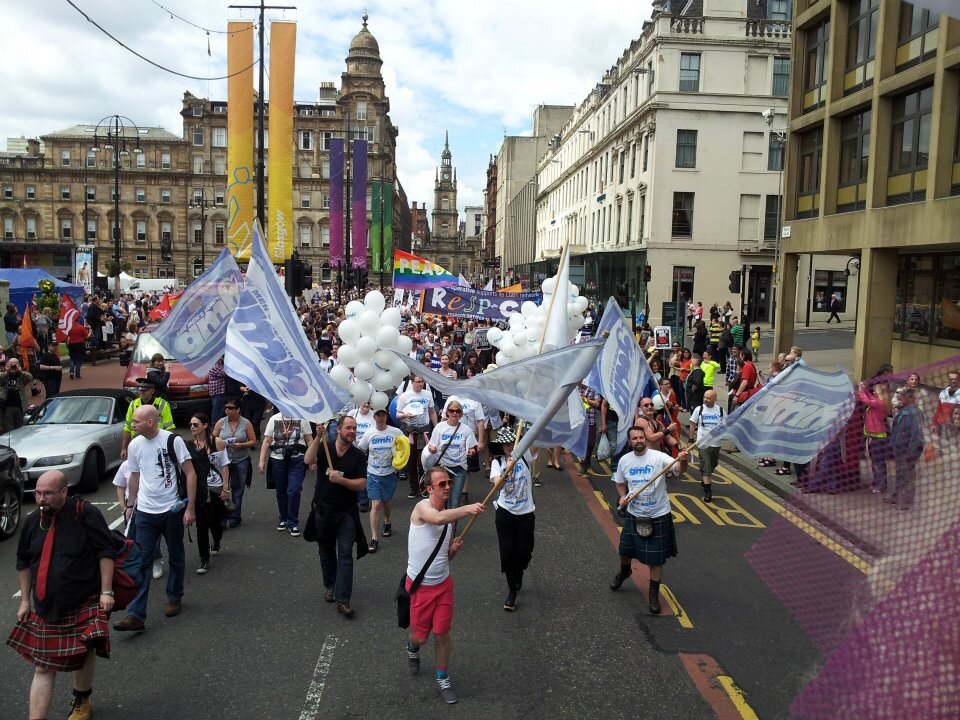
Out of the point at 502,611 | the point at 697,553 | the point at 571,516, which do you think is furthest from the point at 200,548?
the point at 697,553

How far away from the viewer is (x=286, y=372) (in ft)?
24.0

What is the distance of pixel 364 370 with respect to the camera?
1003 cm

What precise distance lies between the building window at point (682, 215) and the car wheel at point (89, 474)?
1347 inches

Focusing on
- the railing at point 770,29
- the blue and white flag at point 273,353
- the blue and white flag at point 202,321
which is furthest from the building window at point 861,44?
the railing at point 770,29

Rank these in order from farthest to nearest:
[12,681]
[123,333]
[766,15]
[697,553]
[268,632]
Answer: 1. [766,15]
2. [123,333]
3. [697,553]
4. [268,632]
5. [12,681]

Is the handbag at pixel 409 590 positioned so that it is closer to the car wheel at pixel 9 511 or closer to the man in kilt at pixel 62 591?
the man in kilt at pixel 62 591

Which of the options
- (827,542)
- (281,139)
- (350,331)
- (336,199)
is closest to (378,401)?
(350,331)

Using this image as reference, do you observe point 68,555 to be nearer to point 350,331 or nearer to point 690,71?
point 350,331

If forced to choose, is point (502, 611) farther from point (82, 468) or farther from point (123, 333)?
point (123, 333)

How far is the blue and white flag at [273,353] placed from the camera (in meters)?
7.14

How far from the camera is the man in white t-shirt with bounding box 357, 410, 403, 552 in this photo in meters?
8.35

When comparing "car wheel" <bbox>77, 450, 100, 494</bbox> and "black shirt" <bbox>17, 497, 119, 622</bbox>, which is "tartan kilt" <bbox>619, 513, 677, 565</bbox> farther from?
"car wheel" <bbox>77, 450, 100, 494</bbox>

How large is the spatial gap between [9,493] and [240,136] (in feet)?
50.3

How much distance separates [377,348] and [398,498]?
2.09 m
